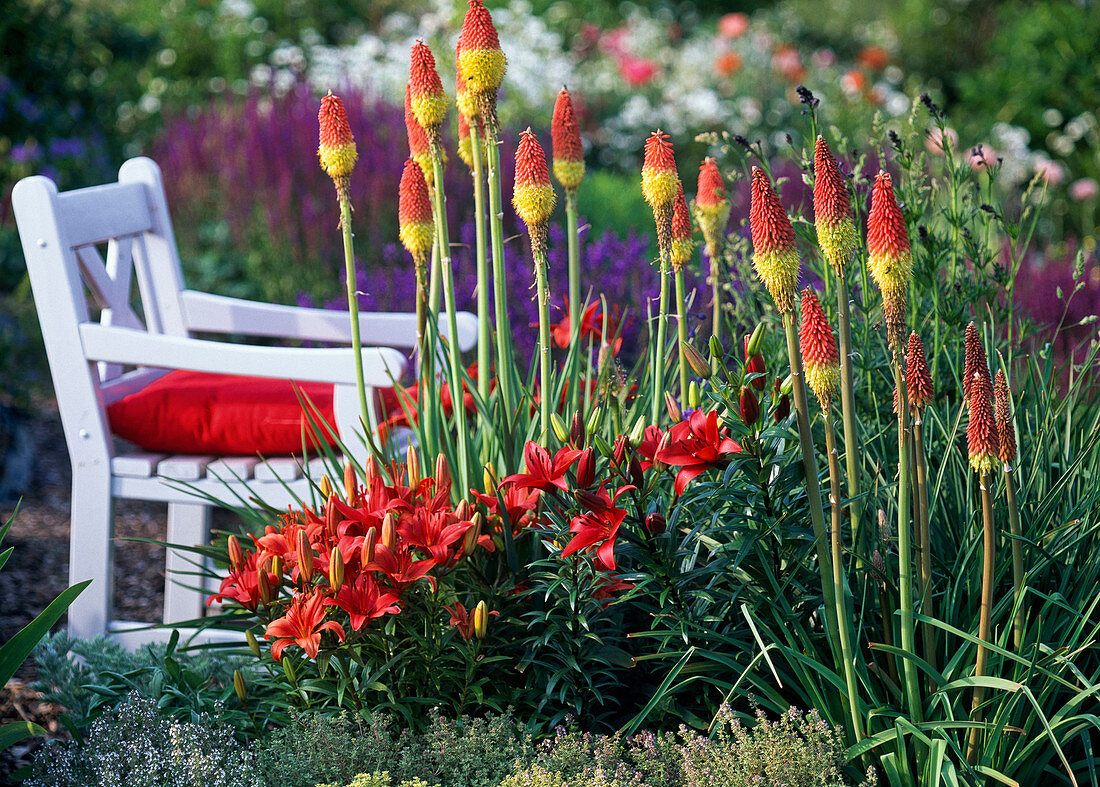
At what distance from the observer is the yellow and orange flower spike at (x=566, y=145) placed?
168 centimetres

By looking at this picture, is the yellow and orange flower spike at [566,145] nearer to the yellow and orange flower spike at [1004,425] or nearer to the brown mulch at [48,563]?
the yellow and orange flower spike at [1004,425]

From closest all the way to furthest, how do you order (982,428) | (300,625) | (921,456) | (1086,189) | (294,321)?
(982,428)
(921,456)
(300,625)
(294,321)
(1086,189)

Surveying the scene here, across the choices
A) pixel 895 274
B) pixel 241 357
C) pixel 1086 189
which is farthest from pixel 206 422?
pixel 1086 189

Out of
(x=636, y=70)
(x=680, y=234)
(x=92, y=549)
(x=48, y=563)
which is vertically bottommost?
(x=48, y=563)

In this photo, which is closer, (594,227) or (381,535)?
(381,535)

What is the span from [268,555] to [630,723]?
630 millimetres

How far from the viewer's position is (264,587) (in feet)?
5.15

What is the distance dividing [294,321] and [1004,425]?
1.95 meters

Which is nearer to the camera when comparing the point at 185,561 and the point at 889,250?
the point at 889,250

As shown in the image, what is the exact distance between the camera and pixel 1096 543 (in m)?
1.60

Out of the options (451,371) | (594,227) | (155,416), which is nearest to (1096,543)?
(451,371)

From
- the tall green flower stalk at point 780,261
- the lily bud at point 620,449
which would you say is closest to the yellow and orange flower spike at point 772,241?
the tall green flower stalk at point 780,261

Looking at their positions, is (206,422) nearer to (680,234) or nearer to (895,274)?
(680,234)

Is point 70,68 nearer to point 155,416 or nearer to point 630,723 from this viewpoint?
point 155,416
